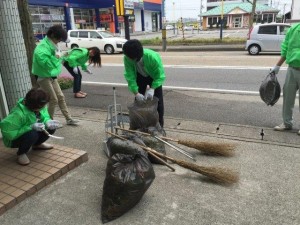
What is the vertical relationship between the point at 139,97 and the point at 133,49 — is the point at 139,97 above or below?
below

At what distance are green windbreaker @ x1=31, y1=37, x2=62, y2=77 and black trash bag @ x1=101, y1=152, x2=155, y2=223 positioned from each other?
209 centimetres


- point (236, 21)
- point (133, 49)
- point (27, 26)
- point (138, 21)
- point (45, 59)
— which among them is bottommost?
point (45, 59)

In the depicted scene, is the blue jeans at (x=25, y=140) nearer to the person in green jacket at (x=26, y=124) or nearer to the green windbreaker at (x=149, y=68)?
the person in green jacket at (x=26, y=124)

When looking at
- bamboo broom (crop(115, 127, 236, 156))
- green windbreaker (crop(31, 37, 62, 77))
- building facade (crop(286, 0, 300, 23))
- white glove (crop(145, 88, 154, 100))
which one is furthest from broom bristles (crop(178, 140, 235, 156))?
building facade (crop(286, 0, 300, 23))

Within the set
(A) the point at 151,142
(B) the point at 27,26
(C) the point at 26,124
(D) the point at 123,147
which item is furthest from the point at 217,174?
(B) the point at 27,26

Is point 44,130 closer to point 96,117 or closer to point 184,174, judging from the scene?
point 184,174

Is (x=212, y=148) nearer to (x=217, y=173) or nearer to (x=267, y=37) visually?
(x=217, y=173)

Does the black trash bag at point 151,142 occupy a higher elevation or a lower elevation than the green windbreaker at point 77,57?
lower

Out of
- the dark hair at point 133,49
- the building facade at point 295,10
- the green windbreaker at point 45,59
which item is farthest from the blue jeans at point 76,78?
the building facade at point 295,10

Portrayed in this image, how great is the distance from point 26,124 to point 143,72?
1.55 m

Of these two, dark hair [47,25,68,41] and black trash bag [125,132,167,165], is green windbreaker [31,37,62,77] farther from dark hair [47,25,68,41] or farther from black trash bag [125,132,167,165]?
black trash bag [125,132,167,165]

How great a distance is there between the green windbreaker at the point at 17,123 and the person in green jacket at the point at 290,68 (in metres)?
3.28

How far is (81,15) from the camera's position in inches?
1264

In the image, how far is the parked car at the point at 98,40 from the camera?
56.1 feet
